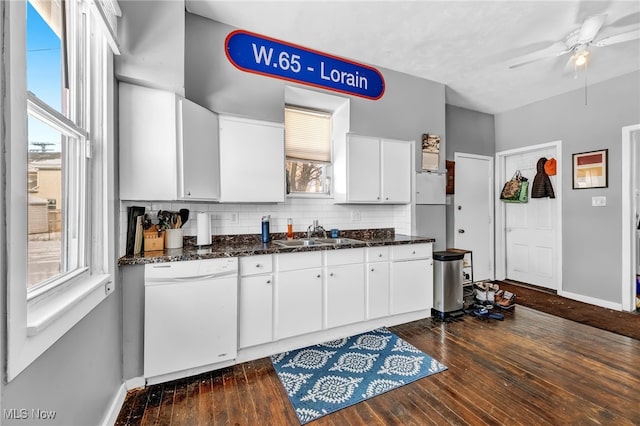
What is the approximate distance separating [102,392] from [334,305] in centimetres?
172

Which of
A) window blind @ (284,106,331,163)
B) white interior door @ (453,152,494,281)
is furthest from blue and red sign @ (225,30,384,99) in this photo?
white interior door @ (453,152,494,281)

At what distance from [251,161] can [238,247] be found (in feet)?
2.63

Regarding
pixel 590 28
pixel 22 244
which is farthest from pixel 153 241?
pixel 590 28

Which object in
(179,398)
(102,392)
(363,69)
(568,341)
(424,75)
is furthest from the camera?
(424,75)

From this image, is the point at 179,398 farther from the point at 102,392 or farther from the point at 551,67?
the point at 551,67

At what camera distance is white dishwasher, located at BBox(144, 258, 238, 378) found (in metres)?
1.92

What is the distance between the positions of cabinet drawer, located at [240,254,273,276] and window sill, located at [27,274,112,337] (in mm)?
887

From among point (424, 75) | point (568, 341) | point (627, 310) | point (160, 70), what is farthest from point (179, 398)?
point (627, 310)

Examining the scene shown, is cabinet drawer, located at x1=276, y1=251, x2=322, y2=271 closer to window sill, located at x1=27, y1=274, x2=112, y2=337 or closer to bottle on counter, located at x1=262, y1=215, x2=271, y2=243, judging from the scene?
bottle on counter, located at x1=262, y1=215, x2=271, y2=243

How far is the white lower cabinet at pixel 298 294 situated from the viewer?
2.36m

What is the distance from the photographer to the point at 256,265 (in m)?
2.27

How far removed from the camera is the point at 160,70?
1949 millimetres

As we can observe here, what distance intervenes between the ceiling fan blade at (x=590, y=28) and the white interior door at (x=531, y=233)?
205cm

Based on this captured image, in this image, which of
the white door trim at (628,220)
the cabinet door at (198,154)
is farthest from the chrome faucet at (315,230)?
the white door trim at (628,220)
